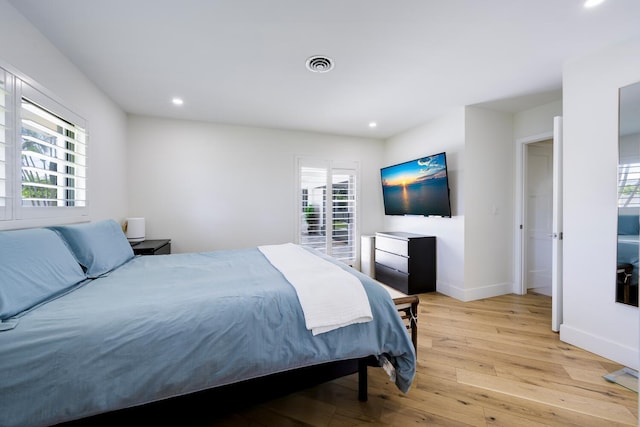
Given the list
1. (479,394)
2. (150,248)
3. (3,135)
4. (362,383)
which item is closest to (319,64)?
(3,135)

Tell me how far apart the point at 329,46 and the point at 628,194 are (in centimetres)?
254

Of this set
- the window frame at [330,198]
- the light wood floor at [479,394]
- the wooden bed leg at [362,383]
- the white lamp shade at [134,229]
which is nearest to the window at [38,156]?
the white lamp shade at [134,229]

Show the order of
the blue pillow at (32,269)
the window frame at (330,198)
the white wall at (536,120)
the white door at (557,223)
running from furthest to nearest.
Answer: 1. the window frame at (330,198)
2. the white wall at (536,120)
3. the white door at (557,223)
4. the blue pillow at (32,269)

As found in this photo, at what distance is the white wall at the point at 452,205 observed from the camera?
3.25 metres

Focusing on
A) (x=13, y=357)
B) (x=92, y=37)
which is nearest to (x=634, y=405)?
(x=13, y=357)

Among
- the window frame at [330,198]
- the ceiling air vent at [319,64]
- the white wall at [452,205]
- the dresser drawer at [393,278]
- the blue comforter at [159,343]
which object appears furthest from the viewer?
the window frame at [330,198]

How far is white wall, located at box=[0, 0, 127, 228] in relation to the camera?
1.62 m

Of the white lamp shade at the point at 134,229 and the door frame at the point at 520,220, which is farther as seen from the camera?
the door frame at the point at 520,220

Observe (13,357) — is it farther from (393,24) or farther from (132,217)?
(132,217)

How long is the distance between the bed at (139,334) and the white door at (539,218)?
11.3 ft

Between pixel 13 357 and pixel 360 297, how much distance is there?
144 centimetres

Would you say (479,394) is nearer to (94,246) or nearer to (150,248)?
(94,246)

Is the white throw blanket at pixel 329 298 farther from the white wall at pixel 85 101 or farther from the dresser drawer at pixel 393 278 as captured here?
the dresser drawer at pixel 393 278

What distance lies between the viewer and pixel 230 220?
12.5 ft
